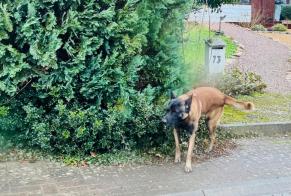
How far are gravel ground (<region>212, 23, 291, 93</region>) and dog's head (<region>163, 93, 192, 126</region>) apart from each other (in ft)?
18.5

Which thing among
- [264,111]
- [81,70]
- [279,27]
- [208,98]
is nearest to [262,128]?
[264,111]

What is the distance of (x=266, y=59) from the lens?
1667 cm

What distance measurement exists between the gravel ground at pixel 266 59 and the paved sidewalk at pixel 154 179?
5288 millimetres

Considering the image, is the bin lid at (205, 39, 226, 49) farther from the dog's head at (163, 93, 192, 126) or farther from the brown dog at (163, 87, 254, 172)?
the dog's head at (163, 93, 192, 126)

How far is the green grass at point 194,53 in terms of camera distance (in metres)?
7.70

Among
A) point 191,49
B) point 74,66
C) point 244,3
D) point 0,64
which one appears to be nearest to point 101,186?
point 74,66

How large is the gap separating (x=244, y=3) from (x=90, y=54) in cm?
2457

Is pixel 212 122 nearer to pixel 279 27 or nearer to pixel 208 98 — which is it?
pixel 208 98

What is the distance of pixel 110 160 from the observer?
6.66 m

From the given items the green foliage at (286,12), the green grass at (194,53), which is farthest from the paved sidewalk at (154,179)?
the green foliage at (286,12)

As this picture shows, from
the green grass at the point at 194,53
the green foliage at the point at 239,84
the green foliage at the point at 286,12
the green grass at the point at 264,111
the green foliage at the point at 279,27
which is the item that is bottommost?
the green foliage at the point at 279,27

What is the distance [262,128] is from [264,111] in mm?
1111

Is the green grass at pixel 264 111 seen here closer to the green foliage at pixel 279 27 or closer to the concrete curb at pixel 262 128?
the concrete curb at pixel 262 128

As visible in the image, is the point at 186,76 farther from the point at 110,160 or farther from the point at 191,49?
the point at 191,49
